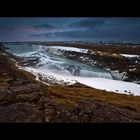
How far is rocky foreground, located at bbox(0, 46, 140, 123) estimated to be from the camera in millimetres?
4078

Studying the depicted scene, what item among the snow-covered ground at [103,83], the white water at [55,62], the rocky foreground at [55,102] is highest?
the white water at [55,62]

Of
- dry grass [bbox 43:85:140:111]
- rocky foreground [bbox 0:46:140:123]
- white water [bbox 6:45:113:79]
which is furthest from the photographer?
white water [bbox 6:45:113:79]

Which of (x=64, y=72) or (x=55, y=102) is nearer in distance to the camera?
(x=55, y=102)

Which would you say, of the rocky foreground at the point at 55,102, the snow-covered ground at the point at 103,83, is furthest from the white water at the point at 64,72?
the rocky foreground at the point at 55,102

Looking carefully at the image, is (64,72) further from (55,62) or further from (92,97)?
(92,97)

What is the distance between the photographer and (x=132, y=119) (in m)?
4.14

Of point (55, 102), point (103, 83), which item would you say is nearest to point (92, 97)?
point (103, 83)

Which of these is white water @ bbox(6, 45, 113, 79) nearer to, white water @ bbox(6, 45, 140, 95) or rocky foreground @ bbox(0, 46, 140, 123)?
white water @ bbox(6, 45, 140, 95)

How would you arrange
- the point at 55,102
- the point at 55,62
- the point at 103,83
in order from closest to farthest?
1. the point at 55,102
2. the point at 103,83
3. the point at 55,62

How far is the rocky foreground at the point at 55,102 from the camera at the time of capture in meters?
4.08

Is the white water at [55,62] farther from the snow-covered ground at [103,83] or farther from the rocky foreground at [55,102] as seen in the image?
the rocky foreground at [55,102]

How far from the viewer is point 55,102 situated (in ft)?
13.9

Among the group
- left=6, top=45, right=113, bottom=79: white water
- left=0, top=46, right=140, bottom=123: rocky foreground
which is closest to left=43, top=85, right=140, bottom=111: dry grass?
left=0, top=46, right=140, bottom=123: rocky foreground
